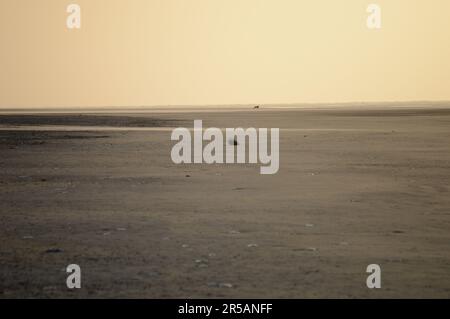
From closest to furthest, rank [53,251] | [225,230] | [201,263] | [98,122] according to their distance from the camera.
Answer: [201,263]
[53,251]
[225,230]
[98,122]

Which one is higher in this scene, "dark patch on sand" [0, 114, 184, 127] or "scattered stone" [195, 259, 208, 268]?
"dark patch on sand" [0, 114, 184, 127]

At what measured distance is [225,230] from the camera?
34.0 feet

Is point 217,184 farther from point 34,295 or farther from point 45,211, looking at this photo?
point 34,295

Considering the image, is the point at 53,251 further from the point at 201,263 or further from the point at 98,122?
the point at 98,122

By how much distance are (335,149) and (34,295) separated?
21890mm

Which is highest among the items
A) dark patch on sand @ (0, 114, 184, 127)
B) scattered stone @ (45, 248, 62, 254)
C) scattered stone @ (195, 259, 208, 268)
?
dark patch on sand @ (0, 114, 184, 127)

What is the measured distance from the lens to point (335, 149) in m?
27.7

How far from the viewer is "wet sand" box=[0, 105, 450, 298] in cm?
740

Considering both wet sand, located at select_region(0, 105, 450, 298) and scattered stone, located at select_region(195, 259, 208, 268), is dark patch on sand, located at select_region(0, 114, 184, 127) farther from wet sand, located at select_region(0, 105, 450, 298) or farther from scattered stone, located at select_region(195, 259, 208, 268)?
Result: scattered stone, located at select_region(195, 259, 208, 268)

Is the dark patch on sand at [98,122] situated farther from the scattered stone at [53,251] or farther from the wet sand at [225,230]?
the scattered stone at [53,251]

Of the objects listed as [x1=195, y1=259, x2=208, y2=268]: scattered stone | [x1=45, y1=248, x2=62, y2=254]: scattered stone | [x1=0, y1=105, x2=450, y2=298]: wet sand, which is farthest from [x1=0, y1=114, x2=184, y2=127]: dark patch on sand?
[x1=195, y1=259, x2=208, y2=268]: scattered stone

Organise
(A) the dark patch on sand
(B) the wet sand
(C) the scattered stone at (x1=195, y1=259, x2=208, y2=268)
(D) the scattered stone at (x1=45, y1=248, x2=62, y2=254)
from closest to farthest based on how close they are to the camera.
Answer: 1. (B) the wet sand
2. (C) the scattered stone at (x1=195, y1=259, x2=208, y2=268)
3. (D) the scattered stone at (x1=45, y1=248, x2=62, y2=254)
4. (A) the dark patch on sand

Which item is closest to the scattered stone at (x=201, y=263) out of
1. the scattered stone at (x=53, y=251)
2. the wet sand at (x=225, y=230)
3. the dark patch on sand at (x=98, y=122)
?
the wet sand at (x=225, y=230)

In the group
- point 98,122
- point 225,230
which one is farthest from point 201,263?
point 98,122
